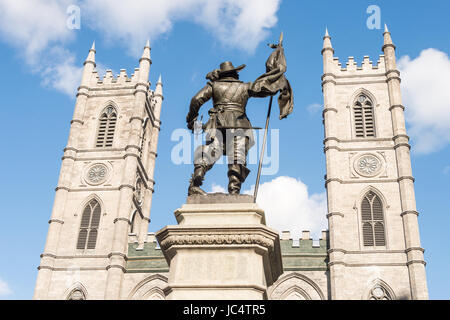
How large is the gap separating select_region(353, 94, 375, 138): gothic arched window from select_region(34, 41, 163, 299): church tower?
13874 millimetres

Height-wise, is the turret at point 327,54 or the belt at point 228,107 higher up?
the turret at point 327,54

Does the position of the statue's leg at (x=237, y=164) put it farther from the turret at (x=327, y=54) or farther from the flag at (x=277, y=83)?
the turret at (x=327, y=54)

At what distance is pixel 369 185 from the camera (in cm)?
3219

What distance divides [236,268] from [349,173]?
29.0 metres

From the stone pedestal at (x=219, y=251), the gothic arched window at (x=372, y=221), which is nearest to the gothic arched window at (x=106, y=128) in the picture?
the gothic arched window at (x=372, y=221)

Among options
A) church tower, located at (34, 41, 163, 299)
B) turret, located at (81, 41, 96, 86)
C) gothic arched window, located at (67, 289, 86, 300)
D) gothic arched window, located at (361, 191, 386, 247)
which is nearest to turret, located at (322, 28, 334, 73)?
gothic arched window, located at (361, 191, 386, 247)

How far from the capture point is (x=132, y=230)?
116ft

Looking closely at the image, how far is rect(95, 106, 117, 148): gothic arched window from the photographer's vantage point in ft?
121

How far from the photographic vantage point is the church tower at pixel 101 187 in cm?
3162

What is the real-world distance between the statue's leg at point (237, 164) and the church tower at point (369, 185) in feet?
79.3

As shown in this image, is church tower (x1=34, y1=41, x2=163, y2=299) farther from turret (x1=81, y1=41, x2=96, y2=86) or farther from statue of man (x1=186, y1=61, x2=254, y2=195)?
statue of man (x1=186, y1=61, x2=254, y2=195)

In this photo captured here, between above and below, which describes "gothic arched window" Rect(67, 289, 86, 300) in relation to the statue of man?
above
